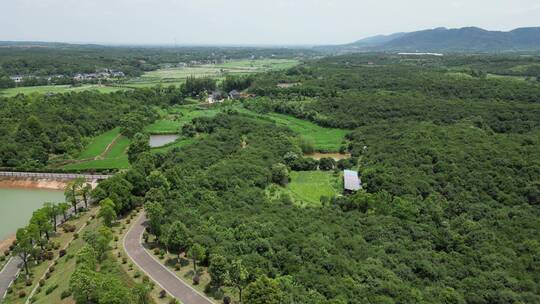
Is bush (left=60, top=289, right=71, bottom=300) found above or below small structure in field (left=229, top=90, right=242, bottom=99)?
below

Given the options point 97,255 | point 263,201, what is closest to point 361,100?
point 263,201

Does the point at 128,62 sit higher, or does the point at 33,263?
the point at 128,62

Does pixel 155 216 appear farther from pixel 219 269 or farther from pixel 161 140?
pixel 161 140

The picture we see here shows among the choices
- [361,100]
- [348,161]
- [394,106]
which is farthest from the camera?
[361,100]

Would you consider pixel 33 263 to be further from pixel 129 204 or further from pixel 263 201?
pixel 263 201

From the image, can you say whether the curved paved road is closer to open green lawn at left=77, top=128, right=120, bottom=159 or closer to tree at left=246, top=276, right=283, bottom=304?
tree at left=246, top=276, right=283, bottom=304

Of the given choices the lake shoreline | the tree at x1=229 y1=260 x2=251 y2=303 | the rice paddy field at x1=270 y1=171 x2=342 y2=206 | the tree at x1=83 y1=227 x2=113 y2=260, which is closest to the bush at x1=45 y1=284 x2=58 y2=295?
the tree at x1=83 y1=227 x2=113 y2=260

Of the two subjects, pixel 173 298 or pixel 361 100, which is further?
pixel 361 100
